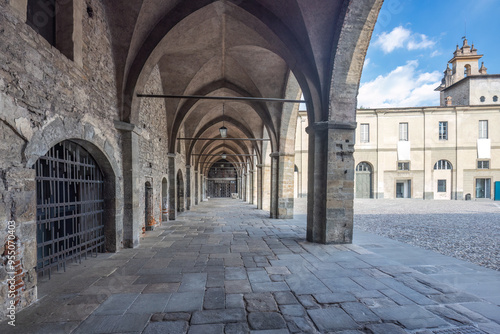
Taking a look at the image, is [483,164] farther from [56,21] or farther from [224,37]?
[56,21]

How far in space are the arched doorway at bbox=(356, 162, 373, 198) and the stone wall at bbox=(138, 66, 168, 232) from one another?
18.7 meters

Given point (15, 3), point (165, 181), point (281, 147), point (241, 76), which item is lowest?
point (165, 181)

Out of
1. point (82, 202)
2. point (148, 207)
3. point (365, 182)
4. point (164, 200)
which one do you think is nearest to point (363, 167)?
point (365, 182)

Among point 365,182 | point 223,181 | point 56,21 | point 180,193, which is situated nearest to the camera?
point 56,21

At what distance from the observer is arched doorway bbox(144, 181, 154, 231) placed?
23.7 feet

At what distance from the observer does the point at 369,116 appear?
22094mm

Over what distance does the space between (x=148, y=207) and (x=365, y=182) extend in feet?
67.0

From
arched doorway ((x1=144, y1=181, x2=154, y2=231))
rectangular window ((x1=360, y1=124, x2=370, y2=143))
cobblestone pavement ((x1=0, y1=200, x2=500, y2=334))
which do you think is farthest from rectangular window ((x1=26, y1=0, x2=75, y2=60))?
rectangular window ((x1=360, y1=124, x2=370, y2=143))

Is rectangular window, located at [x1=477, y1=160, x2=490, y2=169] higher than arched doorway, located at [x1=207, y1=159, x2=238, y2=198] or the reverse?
higher

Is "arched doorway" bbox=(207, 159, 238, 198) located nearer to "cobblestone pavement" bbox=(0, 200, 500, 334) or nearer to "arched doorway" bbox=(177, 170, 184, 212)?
"arched doorway" bbox=(177, 170, 184, 212)

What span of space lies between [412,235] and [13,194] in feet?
26.3

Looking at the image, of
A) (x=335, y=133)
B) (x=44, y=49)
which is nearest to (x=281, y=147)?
(x=335, y=133)

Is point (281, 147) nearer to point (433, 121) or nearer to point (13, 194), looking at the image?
point (13, 194)

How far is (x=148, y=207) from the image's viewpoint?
7.34 m
